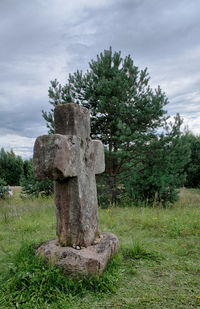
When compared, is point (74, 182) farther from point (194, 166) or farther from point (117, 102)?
point (194, 166)

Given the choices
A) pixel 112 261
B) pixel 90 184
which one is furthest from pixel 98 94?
pixel 112 261

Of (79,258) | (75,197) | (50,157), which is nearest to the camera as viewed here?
(50,157)

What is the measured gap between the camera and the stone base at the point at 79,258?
2.48 m

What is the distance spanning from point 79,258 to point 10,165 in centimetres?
1532

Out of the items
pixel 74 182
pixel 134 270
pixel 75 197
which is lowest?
pixel 134 270

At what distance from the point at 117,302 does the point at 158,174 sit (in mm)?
5820

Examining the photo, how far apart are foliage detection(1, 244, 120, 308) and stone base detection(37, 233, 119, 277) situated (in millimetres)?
65

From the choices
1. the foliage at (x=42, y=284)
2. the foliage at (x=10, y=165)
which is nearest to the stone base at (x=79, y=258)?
the foliage at (x=42, y=284)

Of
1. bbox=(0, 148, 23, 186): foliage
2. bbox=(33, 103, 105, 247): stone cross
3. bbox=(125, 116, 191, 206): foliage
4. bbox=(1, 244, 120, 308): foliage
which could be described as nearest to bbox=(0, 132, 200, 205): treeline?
bbox=(125, 116, 191, 206): foliage

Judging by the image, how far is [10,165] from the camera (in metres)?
16.6

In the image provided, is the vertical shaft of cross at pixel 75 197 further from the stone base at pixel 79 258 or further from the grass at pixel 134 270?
the grass at pixel 134 270

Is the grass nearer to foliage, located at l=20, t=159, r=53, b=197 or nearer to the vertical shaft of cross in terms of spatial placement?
the vertical shaft of cross

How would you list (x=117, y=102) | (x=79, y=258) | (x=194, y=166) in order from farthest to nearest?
(x=194, y=166) → (x=117, y=102) → (x=79, y=258)

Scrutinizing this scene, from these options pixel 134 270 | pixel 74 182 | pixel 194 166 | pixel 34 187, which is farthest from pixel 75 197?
pixel 194 166
